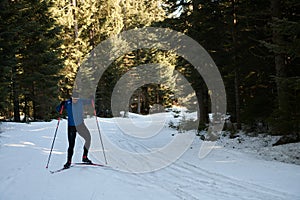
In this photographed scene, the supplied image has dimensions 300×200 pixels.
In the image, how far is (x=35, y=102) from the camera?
27.0m

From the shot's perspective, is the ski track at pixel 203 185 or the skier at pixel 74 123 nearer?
the ski track at pixel 203 185

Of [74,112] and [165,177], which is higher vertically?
[74,112]

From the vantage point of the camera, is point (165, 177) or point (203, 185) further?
point (165, 177)

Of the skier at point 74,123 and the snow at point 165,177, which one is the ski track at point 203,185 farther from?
the skier at point 74,123

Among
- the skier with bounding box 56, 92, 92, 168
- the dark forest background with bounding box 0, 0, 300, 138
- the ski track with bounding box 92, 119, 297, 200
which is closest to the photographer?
the ski track with bounding box 92, 119, 297, 200

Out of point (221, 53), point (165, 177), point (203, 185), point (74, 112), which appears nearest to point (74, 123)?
point (74, 112)

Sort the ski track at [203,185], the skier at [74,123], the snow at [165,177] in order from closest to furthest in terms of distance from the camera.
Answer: the ski track at [203,185] → the snow at [165,177] → the skier at [74,123]

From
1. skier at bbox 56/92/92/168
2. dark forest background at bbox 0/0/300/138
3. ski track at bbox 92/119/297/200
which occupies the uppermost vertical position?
dark forest background at bbox 0/0/300/138

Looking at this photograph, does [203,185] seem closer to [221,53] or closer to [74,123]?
[74,123]

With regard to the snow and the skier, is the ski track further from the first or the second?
the skier

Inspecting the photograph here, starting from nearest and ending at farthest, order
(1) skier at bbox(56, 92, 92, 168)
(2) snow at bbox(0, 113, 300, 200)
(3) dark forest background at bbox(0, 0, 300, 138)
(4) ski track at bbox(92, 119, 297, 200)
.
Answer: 1. (4) ski track at bbox(92, 119, 297, 200)
2. (2) snow at bbox(0, 113, 300, 200)
3. (1) skier at bbox(56, 92, 92, 168)
4. (3) dark forest background at bbox(0, 0, 300, 138)

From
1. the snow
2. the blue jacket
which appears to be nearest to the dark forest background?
the snow

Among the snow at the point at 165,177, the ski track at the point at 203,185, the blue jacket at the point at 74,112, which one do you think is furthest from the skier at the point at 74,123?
the ski track at the point at 203,185

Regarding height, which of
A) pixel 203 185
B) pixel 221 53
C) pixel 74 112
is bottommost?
pixel 203 185
